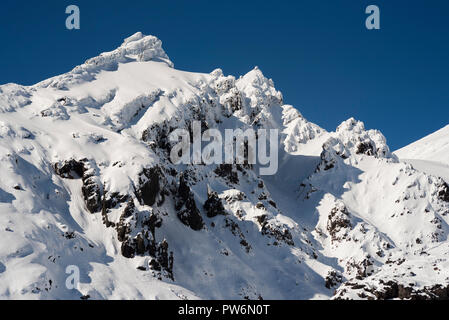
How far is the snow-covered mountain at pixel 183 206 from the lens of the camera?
76.9 metres

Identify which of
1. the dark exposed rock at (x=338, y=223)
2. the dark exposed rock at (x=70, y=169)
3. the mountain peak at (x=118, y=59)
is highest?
the mountain peak at (x=118, y=59)

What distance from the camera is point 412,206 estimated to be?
125 meters

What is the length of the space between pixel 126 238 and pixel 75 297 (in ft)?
57.2

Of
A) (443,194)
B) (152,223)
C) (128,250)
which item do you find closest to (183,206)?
(152,223)

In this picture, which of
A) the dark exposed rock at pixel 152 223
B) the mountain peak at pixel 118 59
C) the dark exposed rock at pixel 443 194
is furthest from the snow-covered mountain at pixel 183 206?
the mountain peak at pixel 118 59

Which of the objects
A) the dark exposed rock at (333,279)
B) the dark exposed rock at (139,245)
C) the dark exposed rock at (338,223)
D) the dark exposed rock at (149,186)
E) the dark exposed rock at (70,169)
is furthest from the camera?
the dark exposed rock at (338,223)

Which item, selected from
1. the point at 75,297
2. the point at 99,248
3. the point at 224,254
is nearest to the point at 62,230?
the point at 99,248

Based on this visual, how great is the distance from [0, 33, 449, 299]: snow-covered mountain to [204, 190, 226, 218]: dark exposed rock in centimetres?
35

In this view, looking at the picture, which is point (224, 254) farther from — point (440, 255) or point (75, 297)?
point (440, 255)

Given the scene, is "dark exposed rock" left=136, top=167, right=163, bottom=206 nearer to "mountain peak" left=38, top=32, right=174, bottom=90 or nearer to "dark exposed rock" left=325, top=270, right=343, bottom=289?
"dark exposed rock" left=325, top=270, right=343, bottom=289

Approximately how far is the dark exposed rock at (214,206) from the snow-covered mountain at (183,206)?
346mm

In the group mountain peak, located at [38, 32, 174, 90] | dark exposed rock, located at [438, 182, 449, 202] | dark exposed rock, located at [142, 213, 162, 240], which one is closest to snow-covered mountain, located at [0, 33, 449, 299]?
dark exposed rock, located at [142, 213, 162, 240]

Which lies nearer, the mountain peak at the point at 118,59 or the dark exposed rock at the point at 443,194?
the dark exposed rock at the point at 443,194

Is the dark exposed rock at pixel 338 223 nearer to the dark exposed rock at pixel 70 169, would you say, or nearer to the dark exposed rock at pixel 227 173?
the dark exposed rock at pixel 227 173
